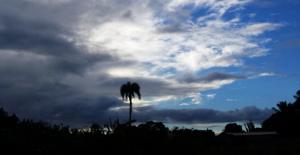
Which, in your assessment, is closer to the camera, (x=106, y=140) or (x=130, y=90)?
(x=106, y=140)

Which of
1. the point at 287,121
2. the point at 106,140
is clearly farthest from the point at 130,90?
the point at 106,140

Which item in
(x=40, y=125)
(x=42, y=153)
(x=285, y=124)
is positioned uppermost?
(x=285, y=124)

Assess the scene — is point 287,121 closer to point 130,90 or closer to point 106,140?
point 130,90

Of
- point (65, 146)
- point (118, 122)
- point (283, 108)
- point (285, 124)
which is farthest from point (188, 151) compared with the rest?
point (283, 108)

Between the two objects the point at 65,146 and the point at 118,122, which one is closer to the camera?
the point at 65,146

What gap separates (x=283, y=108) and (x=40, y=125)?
56579mm

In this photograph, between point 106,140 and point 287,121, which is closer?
point 106,140

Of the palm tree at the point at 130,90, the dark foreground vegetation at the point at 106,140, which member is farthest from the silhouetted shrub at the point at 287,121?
the dark foreground vegetation at the point at 106,140

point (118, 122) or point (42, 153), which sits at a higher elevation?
point (118, 122)

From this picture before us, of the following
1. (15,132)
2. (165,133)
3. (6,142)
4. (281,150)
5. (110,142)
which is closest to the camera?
(6,142)

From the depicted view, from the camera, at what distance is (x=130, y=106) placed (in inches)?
2594

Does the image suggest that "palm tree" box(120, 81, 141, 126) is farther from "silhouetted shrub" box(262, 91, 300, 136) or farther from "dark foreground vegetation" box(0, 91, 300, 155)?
"dark foreground vegetation" box(0, 91, 300, 155)

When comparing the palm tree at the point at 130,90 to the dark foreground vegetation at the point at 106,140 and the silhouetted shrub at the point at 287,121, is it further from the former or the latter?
the dark foreground vegetation at the point at 106,140

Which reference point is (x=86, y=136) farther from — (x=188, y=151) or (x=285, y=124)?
(x=285, y=124)
